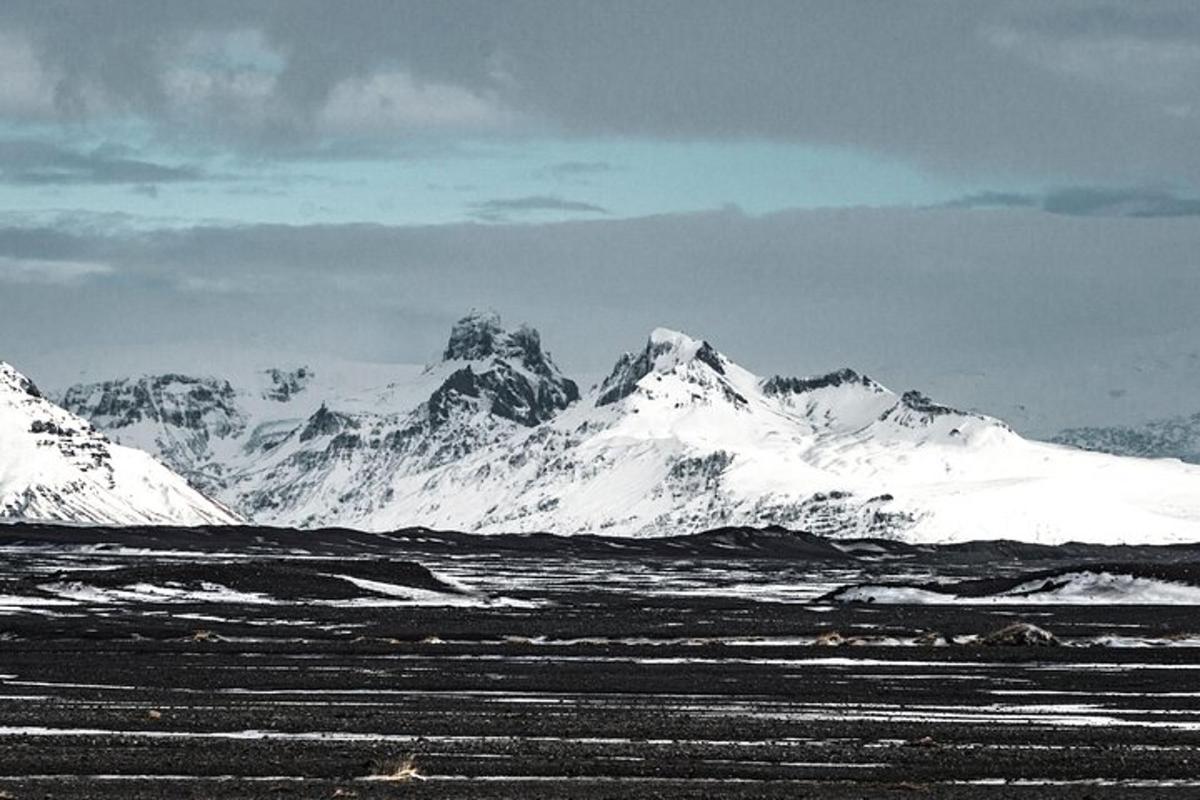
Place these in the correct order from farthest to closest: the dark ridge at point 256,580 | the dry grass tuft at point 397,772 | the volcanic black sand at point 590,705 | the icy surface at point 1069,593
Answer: the dark ridge at point 256,580 < the icy surface at point 1069,593 < the volcanic black sand at point 590,705 < the dry grass tuft at point 397,772

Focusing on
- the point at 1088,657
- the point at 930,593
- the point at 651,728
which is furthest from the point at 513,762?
the point at 930,593

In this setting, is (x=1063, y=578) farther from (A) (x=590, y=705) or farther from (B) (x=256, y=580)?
(A) (x=590, y=705)

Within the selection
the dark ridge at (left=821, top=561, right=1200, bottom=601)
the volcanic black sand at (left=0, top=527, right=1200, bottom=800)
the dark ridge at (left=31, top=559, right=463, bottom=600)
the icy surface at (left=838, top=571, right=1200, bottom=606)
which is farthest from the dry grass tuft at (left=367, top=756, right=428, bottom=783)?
the dark ridge at (left=821, top=561, right=1200, bottom=601)

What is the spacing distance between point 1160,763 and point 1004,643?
136 ft

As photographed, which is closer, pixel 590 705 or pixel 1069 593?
pixel 590 705

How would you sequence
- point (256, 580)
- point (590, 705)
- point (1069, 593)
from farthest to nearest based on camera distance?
point (256, 580) → point (1069, 593) → point (590, 705)

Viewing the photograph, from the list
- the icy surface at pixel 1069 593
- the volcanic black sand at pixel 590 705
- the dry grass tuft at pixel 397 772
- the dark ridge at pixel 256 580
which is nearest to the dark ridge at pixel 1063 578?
the icy surface at pixel 1069 593


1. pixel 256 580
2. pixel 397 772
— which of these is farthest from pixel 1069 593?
pixel 397 772

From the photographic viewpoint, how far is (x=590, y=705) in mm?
58219

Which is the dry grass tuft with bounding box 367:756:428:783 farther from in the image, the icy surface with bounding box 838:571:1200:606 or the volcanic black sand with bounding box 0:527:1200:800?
the icy surface with bounding box 838:571:1200:606

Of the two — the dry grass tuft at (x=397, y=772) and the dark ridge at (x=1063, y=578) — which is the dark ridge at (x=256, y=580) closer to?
the dark ridge at (x=1063, y=578)

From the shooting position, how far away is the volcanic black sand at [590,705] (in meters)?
41.3

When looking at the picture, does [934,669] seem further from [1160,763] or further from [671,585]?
[671,585]

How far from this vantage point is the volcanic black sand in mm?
41344
